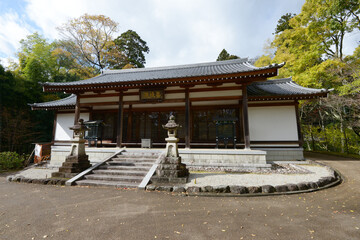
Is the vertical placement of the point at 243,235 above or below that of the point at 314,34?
below

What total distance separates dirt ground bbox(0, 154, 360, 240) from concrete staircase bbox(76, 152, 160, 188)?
2.50 feet

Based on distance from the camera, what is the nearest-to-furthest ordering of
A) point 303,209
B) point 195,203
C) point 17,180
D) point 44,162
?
point 303,209
point 195,203
point 17,180
point 44,162

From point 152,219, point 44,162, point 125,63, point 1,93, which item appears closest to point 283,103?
point 152,219

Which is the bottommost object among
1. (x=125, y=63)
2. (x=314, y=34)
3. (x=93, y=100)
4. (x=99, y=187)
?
(x=99, y=187)

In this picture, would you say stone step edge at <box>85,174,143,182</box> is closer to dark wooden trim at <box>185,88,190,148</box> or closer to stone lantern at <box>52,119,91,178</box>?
stone lantern at <box>52,119,91,178</box>

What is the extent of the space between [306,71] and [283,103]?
543 centimetres

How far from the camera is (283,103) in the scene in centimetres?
953

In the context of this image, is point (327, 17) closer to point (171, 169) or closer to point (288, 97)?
point (288, 97)

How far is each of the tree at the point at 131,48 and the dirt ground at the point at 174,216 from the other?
24.8 meters

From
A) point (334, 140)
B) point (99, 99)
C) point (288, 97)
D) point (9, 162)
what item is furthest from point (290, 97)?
point (9, 162)

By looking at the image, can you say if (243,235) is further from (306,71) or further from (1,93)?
(1,93)

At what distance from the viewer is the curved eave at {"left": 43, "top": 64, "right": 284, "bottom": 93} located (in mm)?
7284

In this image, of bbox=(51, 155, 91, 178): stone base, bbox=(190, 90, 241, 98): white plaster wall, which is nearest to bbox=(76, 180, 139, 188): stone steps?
bbox=(51, 155, 91, 178): stone base

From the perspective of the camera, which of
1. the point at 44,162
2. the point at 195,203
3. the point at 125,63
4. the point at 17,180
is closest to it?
the point at 195,203
